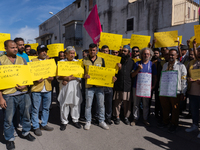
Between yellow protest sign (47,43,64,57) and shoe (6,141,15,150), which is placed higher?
yellow protest sign (47,43,64,57)

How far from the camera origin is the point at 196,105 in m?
3.67

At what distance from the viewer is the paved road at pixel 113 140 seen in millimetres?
3059

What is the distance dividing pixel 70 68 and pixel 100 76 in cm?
75

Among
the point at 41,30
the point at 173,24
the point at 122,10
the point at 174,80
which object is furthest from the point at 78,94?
the point at 41,30

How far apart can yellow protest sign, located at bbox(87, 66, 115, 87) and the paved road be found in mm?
1181

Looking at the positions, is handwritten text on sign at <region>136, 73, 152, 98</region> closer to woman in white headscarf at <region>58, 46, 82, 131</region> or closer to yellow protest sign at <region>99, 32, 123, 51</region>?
yellow protest sign at <region>99, 32, 123, 51</region>

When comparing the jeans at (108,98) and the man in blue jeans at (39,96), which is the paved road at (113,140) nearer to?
the man in blue jeans at (39,96)

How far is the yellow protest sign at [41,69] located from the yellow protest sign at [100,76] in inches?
35.4

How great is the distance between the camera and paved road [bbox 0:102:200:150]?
3.06 meters

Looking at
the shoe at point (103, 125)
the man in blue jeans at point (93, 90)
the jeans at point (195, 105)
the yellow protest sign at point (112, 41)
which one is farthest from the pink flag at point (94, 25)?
the jeans at point (195, 105)

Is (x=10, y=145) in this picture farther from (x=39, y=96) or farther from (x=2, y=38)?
(x=2, y=38)

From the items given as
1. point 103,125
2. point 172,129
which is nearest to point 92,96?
point 103,125

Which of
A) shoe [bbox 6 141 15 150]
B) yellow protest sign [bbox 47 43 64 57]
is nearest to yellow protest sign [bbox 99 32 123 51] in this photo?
yellow protest sign [bbox 47 43 64 57]

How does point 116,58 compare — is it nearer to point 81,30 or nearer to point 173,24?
point 173,24
